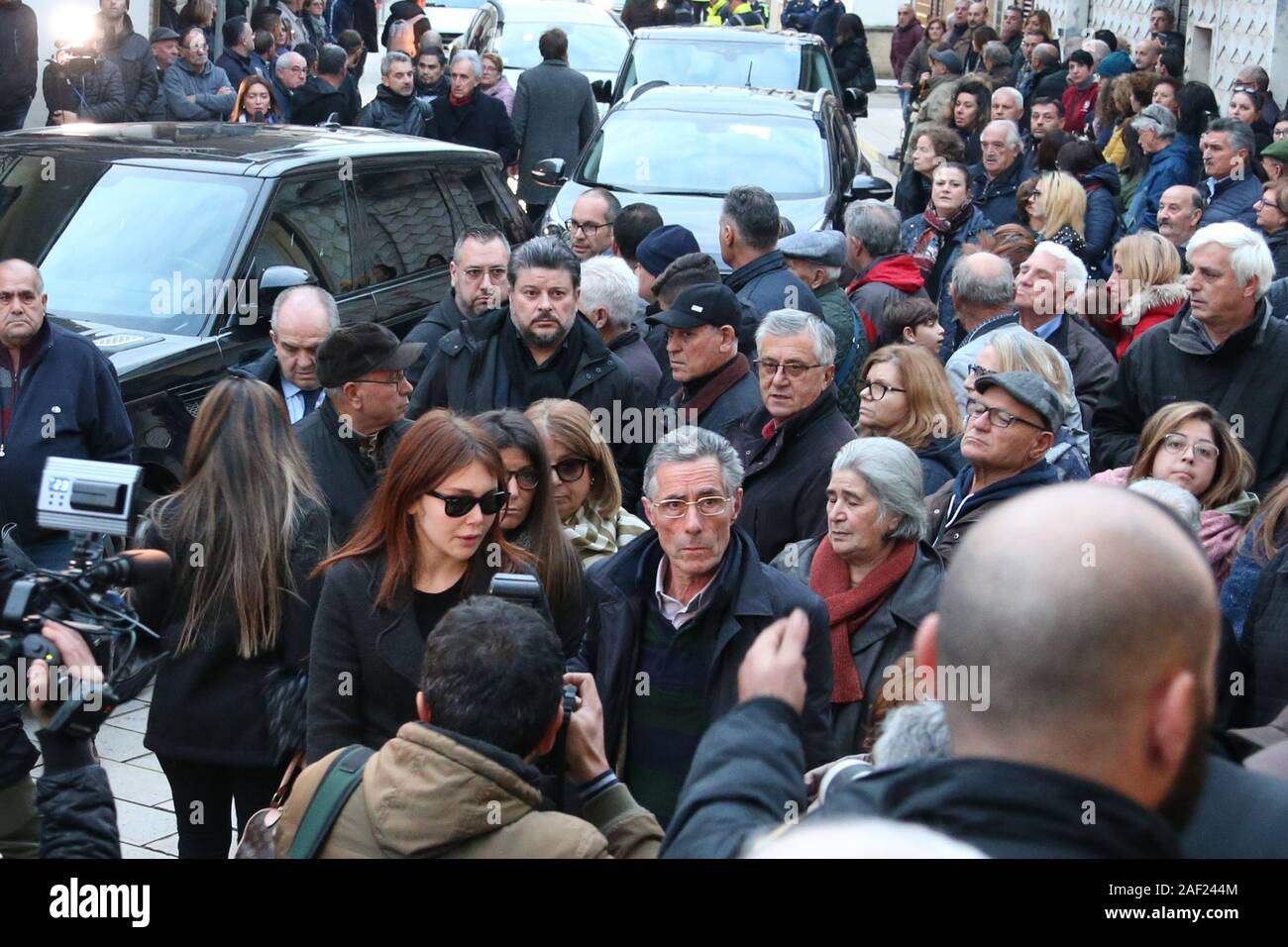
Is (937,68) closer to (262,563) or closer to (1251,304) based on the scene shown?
(1251,304)

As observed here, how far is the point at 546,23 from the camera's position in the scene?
62.8 ft

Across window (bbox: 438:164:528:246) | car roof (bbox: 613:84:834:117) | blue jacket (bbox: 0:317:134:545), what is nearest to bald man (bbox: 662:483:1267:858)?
blue jacket (bbox: 0:317:134:545)

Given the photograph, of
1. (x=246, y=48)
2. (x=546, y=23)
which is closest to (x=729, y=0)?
(x=546, y=23)

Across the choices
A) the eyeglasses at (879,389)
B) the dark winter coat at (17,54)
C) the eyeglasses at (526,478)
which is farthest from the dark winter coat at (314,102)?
the eyeglasses at (526,478)

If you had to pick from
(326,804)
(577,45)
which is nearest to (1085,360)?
(326,804)

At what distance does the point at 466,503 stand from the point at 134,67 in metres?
10.9

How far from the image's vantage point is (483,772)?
2.91m

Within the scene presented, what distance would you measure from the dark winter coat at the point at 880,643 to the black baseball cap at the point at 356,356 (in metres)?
1.94

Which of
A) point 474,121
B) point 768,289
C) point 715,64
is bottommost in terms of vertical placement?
point 768,289

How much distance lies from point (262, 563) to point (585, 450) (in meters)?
1.28

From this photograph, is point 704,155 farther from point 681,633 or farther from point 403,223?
point 681,633

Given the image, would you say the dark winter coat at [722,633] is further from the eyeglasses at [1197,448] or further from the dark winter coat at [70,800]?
the eyeglasses at [1197,448]

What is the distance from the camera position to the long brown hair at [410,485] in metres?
4.12

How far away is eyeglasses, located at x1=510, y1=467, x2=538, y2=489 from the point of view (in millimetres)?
4680
